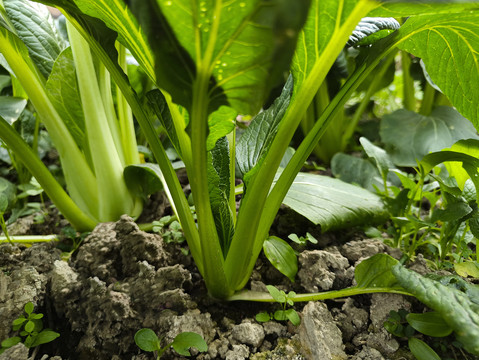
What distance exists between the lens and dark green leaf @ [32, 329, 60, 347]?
0.61 m

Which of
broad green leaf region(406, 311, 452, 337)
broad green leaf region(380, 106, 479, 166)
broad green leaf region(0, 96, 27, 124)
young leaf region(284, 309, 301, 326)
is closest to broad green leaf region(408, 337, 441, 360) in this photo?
broad green leaf region(406, 311, 452, 337)

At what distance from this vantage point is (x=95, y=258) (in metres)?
0.75

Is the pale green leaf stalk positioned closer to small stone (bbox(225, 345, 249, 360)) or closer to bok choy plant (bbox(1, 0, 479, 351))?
bok choy plant (bbox(1, 0, 479, 351))

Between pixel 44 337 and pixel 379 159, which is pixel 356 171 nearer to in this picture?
pixel 379 159

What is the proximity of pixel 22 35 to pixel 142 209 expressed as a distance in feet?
1.59

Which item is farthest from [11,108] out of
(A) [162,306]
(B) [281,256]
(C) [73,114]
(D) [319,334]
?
(D) [319,334]

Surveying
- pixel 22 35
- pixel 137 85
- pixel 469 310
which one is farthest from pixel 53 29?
pixel 469 310

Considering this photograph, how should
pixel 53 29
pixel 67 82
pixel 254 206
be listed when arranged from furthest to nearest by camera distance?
pixel 53 29
pixel 67 82
pixel 254 206

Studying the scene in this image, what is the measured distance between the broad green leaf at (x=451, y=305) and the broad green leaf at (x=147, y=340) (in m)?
0.38

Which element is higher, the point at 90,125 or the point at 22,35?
the point at 22,35

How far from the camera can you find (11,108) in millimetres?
925

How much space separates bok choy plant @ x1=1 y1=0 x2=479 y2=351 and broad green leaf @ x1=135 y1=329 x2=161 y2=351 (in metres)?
0.13

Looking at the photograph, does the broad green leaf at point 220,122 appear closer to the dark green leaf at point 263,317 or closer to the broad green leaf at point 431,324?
the dark green leaf at point 263,317

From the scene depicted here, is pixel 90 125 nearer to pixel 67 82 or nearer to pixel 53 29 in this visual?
pixel 67 82
